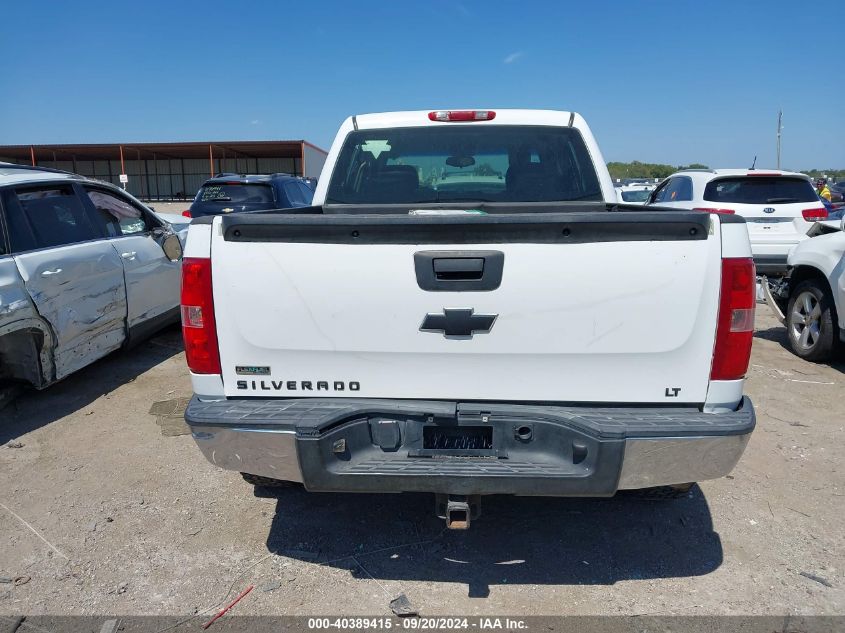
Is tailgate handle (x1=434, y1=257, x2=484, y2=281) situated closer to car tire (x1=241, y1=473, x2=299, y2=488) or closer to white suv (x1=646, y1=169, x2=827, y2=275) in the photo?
car tire (x1=241, y1=473, x2=299, y2=488)

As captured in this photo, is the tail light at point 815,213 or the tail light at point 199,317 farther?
the tail light at point 815,213

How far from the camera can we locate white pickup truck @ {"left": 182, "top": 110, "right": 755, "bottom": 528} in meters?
2.38

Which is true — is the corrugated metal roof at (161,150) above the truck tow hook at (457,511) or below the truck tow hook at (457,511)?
above

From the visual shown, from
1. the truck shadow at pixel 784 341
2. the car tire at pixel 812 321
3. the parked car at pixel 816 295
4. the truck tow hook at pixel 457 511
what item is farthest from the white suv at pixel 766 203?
the truck tow hook at pixel 457 511

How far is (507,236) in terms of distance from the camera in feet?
7.93

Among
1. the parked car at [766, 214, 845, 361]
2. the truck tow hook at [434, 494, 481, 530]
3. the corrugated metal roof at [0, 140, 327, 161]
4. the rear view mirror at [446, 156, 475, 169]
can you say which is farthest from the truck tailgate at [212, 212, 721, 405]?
the corrugated metal roof at [0, 140, 327, 161]

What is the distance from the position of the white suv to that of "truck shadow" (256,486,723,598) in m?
6.11

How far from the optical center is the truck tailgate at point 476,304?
238cm

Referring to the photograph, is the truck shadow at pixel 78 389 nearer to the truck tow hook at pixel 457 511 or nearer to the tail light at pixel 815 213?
the truck tow hook at pixel 457 511

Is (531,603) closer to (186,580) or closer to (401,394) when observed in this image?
(401,394)

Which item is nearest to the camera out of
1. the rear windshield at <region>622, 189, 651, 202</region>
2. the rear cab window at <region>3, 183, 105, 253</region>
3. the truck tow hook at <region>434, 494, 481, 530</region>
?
the truck tow hook at <region>434, 494, 481, 530</region>

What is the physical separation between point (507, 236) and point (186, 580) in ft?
6.91

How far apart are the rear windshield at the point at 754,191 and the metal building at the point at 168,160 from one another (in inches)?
1363

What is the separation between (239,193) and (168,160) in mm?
45006
